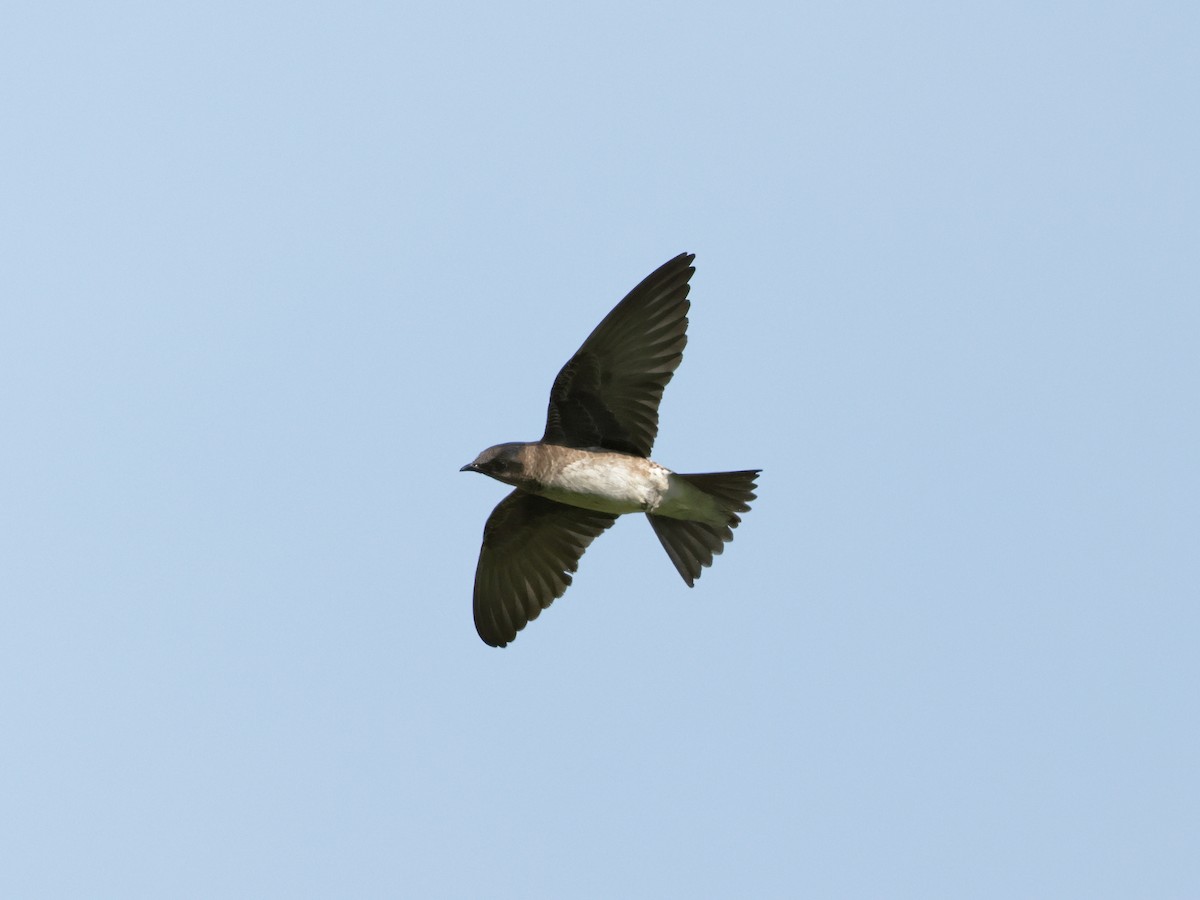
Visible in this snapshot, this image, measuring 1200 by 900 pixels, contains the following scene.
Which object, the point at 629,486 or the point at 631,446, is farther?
the point at 631,446

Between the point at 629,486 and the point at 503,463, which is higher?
the point at 503,463

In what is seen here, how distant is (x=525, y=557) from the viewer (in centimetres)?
1080

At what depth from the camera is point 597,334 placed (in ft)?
31.8

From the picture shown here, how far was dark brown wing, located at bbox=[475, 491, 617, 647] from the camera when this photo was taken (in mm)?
10672

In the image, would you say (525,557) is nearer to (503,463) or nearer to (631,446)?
A: (503,463)

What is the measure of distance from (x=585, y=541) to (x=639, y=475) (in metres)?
1.07

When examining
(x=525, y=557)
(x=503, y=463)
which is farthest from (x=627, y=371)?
(x=525, y=557)

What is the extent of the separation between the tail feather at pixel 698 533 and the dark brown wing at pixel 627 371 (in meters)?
0.48

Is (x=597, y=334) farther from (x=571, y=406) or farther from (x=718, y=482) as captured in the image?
(x=718, y=482)

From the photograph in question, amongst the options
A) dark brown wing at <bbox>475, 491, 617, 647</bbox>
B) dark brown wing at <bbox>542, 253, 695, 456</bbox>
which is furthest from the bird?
dark brown wing at <bbox>475, 491, 617, 647</bbox>

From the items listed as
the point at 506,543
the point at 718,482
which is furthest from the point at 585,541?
the point at 718,482

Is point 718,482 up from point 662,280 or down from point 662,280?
down

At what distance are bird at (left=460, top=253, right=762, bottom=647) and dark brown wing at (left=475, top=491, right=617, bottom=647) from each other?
23.4 inches

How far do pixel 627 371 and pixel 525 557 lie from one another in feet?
5.37
